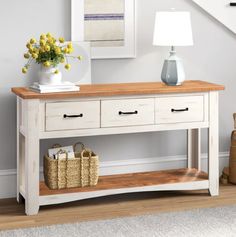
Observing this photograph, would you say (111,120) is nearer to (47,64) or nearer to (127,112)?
(127,112)

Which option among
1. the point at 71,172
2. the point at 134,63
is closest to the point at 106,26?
the point at 134,63

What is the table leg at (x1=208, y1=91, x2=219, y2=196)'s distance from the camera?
13.4 ft

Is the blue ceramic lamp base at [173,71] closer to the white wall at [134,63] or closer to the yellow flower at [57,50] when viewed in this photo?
the white wall at [134,63]

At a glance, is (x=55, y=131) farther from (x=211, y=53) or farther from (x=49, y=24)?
(x=211, y=53)

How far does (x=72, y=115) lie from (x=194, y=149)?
1.12 meters

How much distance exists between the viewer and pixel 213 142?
163 inches

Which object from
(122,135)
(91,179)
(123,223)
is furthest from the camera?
(122,135)

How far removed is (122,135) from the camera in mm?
4422

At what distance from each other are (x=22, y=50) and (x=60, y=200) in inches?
40.4

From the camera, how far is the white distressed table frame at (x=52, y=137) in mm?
3721

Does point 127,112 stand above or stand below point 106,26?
below

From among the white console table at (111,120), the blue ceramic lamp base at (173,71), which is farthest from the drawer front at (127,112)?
the blue ceramic lamp base at (173,71)

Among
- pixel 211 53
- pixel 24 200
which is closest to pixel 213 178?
pixel 211 53

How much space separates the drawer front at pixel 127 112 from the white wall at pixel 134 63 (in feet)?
1.57
